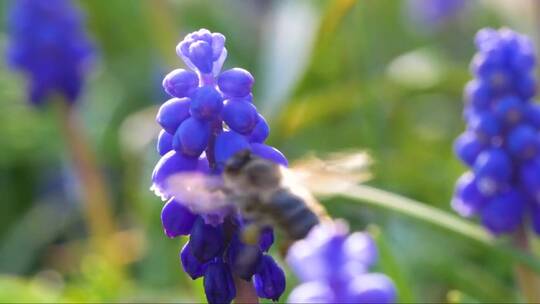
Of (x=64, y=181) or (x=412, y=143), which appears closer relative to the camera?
(x=412, y=143)

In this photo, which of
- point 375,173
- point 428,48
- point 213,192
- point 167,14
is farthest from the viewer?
point 428,48

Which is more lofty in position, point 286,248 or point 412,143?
point 412,143

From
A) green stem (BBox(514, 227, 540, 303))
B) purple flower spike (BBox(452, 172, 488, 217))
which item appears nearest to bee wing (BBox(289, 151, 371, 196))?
purple flower spike (BBox(452, 172, 488, 217))

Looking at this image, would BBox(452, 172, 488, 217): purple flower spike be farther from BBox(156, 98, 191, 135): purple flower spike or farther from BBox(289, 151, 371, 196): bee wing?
BBox(156, 98, 191, 135): purple flower spike

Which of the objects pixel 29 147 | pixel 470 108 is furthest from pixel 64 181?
pixel 470 108

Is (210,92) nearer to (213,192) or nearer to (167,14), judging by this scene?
(213,192)

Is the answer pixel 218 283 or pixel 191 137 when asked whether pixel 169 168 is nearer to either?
pixel 191 137

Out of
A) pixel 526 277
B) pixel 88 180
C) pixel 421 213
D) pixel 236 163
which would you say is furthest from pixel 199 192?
pixel 88 180
